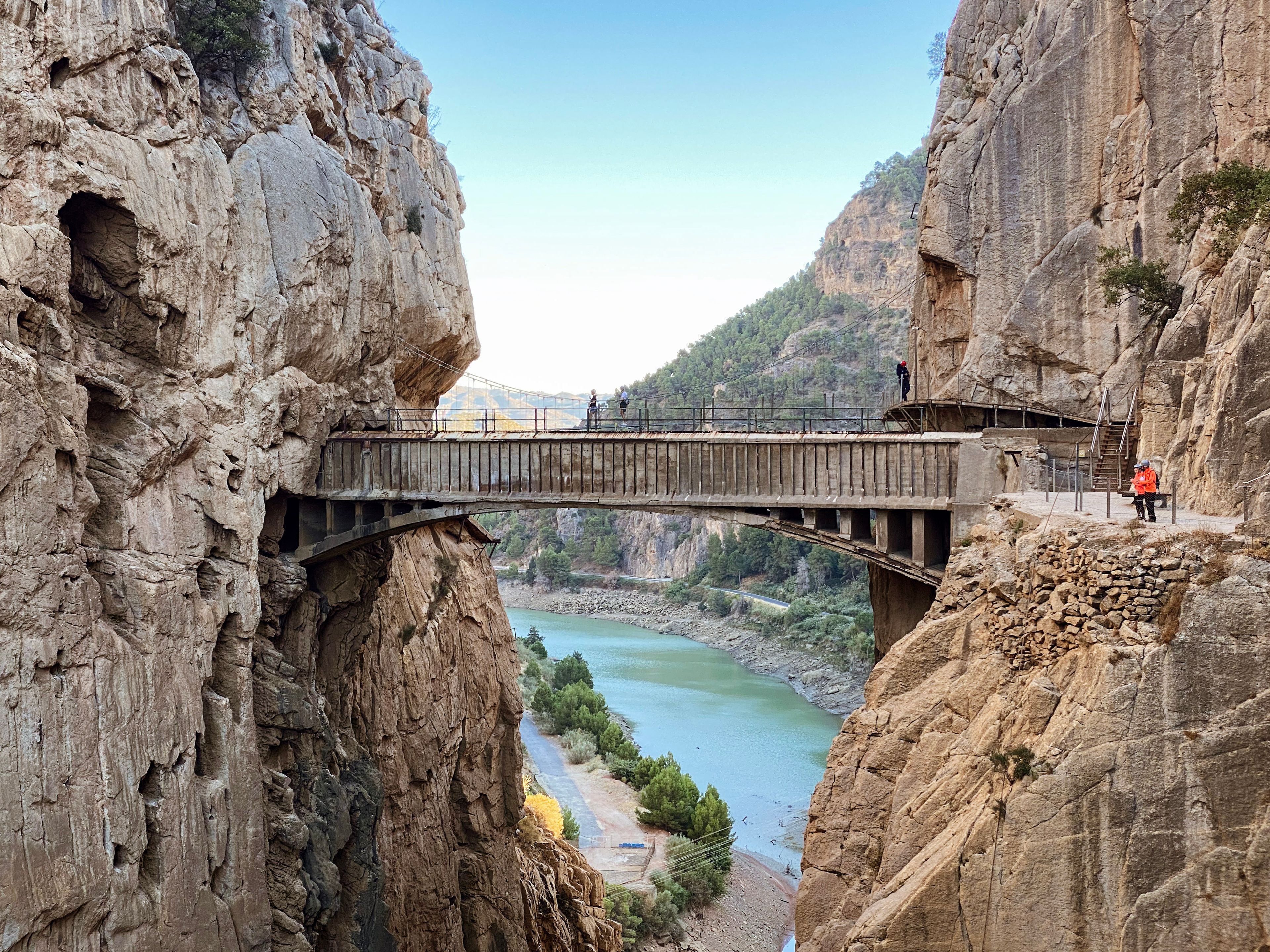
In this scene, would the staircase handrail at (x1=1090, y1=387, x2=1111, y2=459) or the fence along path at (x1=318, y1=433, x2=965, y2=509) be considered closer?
the staircase handrail at (x1=1090, y1=387, x2=1111, y2=459)

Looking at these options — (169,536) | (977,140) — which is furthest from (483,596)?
(977,140)

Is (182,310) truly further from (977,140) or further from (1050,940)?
(977,140)

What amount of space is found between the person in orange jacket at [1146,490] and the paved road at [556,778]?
1115 inches

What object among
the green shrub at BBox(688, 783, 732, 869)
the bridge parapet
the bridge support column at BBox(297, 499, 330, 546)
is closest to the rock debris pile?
the bridge parapet

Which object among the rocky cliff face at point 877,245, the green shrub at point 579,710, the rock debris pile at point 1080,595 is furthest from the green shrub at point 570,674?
the rocky cliff face at point 877,245

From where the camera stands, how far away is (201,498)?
15.8 m

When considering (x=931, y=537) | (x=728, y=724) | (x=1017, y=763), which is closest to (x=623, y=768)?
(x=728, y=724)

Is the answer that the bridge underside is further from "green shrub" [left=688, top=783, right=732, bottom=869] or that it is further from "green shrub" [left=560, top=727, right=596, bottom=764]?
"green shrub" [left=560, top=727, right=596, bottom=764]

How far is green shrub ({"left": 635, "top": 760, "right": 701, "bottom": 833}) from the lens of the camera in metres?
38.0

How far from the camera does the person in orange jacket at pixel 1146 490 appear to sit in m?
10.3

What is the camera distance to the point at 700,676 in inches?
2386

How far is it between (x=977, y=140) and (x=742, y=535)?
60911 mm

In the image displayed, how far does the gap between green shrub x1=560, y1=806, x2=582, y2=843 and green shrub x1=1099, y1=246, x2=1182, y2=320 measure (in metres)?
25.4

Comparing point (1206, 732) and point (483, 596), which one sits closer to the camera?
point (1206, 732)
